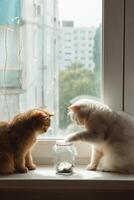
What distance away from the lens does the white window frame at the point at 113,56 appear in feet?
4.61

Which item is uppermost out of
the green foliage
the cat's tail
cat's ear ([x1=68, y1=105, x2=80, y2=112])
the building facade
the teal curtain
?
the teal curtain

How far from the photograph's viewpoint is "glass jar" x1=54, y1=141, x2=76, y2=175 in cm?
138

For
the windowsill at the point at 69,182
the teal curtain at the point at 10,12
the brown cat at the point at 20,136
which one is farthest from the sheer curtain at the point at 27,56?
the windowsill at the point at 69,182

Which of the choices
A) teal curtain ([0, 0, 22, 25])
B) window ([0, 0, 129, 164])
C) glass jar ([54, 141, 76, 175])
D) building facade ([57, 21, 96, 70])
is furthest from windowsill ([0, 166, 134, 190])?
teal curtain ([0, 0, 22, 25])

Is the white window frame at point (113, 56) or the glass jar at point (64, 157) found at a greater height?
the white window frame at point (113, 56)

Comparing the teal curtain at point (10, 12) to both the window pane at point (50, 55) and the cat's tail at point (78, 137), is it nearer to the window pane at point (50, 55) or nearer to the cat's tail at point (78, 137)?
the window pane at point (50, 55)

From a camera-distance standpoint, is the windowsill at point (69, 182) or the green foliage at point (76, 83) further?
the green foliage at point (76, 83)

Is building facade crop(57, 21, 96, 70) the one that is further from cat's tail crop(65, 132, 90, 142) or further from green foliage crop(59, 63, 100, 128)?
cat's tail crop(65, 132, 90, 142)

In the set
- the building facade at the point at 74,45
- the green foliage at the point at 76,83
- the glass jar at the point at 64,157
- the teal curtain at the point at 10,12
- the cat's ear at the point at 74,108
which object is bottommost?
the glass jar at the point at 64,157

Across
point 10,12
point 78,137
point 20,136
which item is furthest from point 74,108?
point 10,12

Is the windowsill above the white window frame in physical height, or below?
below

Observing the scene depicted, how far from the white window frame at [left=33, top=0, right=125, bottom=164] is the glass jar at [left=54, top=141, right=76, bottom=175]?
66 millimetres

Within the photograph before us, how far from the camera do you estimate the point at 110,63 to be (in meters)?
1.43

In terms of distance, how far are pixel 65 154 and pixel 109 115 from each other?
0.20 meters
